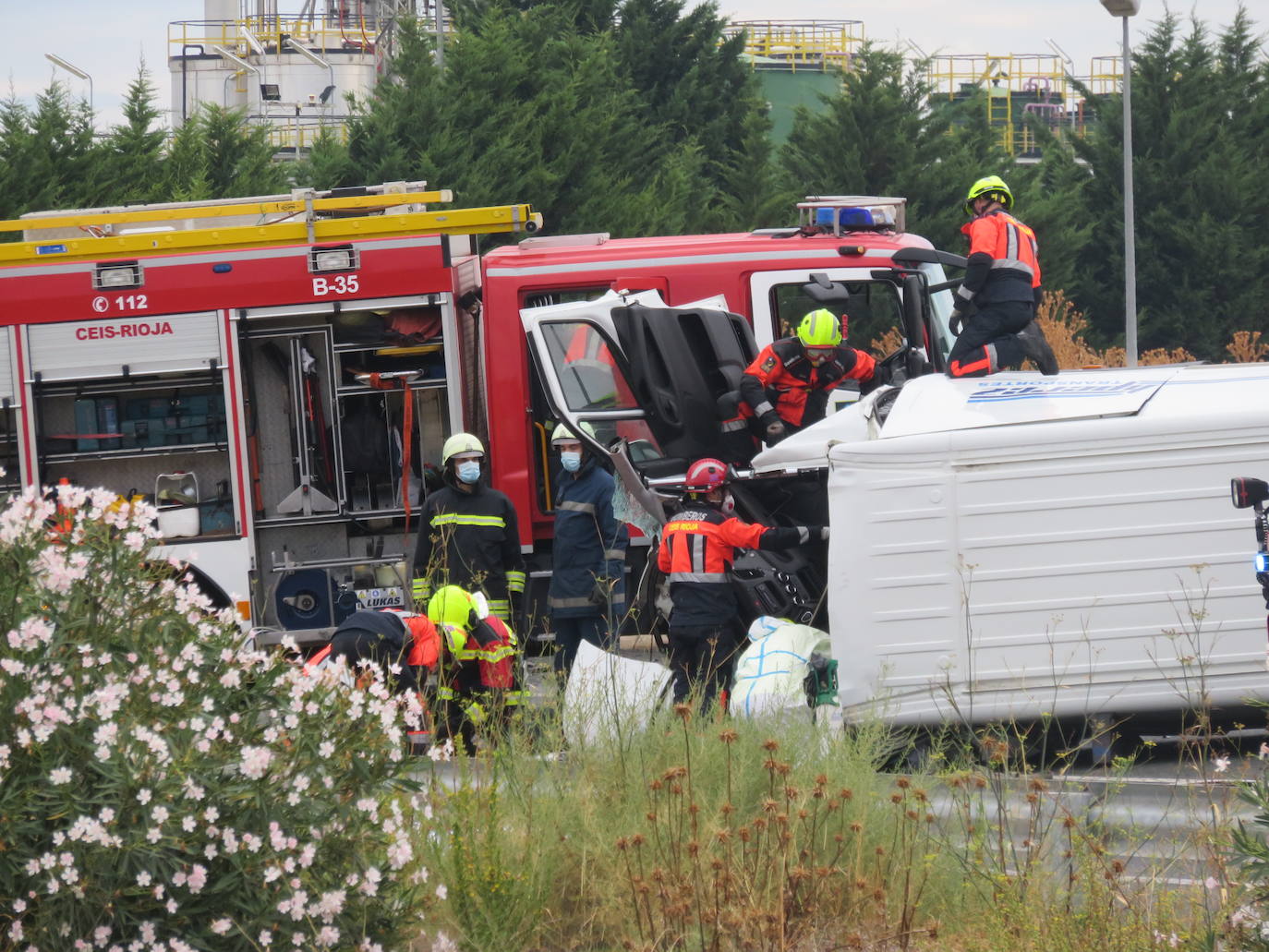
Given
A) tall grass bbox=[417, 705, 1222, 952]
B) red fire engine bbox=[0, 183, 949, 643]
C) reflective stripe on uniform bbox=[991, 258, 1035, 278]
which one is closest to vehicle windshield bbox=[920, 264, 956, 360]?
red fire engine bbox=[0, 183, 949, 643]

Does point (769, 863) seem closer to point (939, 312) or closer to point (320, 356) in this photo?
point (939, 312)

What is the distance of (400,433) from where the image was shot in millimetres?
9555

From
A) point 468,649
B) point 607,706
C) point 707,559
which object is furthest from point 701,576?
point 607,706

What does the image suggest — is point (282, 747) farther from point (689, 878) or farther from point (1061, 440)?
point (1061, 440)

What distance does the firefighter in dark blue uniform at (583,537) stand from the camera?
343 inches

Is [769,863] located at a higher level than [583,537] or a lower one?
lower

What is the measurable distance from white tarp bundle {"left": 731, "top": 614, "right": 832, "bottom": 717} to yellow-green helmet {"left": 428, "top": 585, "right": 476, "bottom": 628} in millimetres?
1223

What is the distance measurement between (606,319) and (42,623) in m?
5.51

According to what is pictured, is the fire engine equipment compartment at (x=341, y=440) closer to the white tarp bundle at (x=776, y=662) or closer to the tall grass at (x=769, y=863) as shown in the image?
the white tarp bundle at (x=776, y=662)

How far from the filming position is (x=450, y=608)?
6.83 m

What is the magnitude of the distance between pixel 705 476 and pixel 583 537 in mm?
1321

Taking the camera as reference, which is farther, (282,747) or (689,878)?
(689,878)

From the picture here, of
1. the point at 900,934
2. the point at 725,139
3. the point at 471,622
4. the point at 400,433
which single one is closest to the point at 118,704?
the point at 900,934

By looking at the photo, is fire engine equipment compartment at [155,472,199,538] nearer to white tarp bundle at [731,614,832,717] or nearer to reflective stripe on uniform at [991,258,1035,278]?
white tarp bundle at [731,614,832,717]
